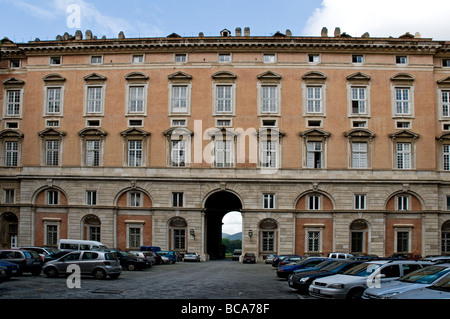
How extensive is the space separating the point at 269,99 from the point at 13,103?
28.1 metres

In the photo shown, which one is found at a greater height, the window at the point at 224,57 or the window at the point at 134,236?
the window at the point at 224,57

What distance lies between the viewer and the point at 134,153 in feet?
183

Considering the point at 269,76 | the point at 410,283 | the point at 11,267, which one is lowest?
the point at 11,267

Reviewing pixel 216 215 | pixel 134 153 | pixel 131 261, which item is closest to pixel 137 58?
pixel 134 153

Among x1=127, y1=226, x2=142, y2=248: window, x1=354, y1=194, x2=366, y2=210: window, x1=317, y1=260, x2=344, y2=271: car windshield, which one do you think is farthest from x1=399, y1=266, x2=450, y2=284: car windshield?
x1=127, y1=226, x2=142, y2=248: window

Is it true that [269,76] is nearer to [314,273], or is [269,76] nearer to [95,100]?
[95,100]

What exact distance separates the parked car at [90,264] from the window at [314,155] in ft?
96.6

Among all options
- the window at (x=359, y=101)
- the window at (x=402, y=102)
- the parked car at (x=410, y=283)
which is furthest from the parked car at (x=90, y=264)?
the window at (x=402, y=102)

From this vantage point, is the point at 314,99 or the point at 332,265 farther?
the point at 314,99

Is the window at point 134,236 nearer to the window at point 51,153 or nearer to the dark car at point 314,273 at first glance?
the window at point 51,153

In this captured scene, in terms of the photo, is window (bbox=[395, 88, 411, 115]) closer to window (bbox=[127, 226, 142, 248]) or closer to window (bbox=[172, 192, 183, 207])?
window (bbox=[172, 192, 183, 207])

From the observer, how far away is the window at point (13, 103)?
2306 inches

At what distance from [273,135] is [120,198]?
1714 centimetres
